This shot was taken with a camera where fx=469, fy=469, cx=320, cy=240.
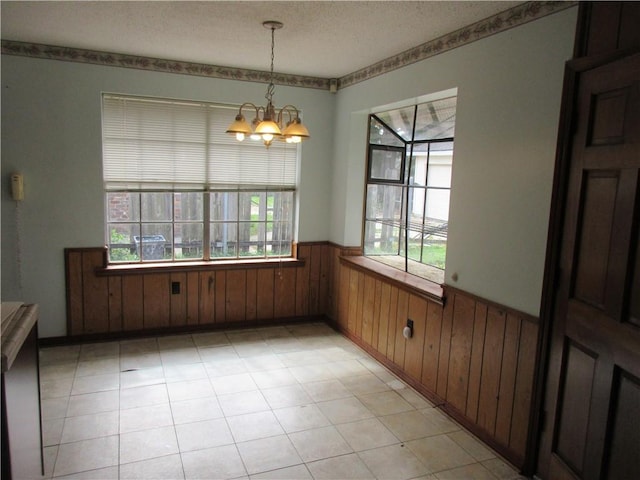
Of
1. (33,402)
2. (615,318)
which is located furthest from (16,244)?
(615,318)

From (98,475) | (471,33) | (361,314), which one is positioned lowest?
(98,475)

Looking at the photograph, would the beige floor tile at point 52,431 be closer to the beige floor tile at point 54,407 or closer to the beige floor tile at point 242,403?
the beige floor tile at point 54,407

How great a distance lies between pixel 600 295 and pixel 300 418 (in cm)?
204

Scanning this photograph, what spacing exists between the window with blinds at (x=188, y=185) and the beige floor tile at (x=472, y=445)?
9.11ft

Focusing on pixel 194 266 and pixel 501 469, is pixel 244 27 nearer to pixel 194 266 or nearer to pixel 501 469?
pixel 194 266

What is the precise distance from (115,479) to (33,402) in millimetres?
649

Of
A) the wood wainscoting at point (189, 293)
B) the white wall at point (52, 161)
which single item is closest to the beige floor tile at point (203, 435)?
the wood wainscoting at point (189, 293)

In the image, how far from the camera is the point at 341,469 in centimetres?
268

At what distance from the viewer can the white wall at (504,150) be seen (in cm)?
258

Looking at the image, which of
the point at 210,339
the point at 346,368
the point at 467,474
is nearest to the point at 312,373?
the point at 346,368

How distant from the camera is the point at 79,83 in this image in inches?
164

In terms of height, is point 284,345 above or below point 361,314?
below

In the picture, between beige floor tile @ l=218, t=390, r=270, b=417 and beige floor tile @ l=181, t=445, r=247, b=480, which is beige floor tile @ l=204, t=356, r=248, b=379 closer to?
beige floor tile @ l=218, t=390, r=270, b=417

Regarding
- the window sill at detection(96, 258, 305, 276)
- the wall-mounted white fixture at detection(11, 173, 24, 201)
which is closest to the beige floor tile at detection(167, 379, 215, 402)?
the window sill at detection(96, 258, 305, 276)
